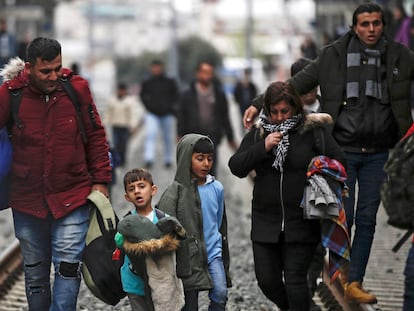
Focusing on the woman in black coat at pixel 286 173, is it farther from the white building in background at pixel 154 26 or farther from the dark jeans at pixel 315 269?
the white building in background at pixel 154 26

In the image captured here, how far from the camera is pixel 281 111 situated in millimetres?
6605

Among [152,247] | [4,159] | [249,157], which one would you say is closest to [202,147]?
[249,157]

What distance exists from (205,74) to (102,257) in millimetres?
6934

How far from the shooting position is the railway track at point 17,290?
841cm

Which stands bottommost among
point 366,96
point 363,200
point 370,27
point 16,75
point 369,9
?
point 363,200

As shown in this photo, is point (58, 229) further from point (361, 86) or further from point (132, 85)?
point (132, 85)

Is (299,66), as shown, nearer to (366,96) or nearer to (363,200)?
(366,96)

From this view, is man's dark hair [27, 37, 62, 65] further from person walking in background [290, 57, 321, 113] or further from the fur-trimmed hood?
person walking in background [290, 57, 321, 113]

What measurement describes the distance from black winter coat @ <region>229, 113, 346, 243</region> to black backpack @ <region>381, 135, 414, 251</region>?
108 centimetres

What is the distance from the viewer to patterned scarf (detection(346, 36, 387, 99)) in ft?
24.7

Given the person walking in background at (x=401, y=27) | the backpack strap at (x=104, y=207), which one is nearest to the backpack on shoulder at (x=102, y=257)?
the backpack strap at (x=104, y=207)

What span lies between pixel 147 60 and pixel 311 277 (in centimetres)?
6427

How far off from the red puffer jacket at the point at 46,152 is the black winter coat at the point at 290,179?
40.1 inches

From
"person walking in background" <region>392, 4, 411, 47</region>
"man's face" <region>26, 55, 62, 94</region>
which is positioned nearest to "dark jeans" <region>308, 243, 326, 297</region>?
"man's face" <region>26, 55, 62, 94</region>
